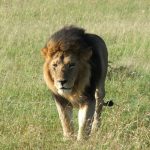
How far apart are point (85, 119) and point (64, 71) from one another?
494 millimetres

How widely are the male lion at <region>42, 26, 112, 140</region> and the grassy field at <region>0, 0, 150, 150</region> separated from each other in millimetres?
169

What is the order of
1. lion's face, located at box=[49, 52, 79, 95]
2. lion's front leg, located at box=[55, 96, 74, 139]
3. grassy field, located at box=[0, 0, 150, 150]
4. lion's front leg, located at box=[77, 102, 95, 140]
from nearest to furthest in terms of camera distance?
grassy field, located at box=[0, 0, 150, 150], lion's face, located at box=[49, 52, 79, 95], lion's front leg, located at box=[77, 102, 95, 140], lion's front leg, located at box=[55, 96, 74, 139]

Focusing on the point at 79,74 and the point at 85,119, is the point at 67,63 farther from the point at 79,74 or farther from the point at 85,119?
the point at 85,119

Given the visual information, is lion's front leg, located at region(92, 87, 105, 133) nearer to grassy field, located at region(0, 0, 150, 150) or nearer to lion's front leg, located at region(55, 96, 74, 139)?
grassy field, located at region(0, 0, 150, 150)

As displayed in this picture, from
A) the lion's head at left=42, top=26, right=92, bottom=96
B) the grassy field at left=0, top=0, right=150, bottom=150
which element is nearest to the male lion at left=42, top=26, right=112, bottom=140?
the lion's head at left=42, top=26, right=92, bottom=96

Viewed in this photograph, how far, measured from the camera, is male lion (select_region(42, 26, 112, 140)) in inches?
197

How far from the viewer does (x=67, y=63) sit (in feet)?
16.4

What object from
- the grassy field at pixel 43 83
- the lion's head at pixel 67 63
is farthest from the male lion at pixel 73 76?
the grassy field at pixel 43 83

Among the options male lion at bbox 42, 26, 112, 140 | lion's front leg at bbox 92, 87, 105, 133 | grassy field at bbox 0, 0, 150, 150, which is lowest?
grassy field at bbox 0, 0, 150, 150

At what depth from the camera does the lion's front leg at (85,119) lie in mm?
5047

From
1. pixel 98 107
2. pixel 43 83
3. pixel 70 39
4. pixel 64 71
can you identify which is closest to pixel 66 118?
pixel 98 107

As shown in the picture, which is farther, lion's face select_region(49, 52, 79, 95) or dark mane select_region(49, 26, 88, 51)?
dark mane select_region(49, 26, 88, 51)

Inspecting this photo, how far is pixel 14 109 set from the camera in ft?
19.1

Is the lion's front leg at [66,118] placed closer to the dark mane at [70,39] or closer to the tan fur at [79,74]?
the tan fur at [79,74]
